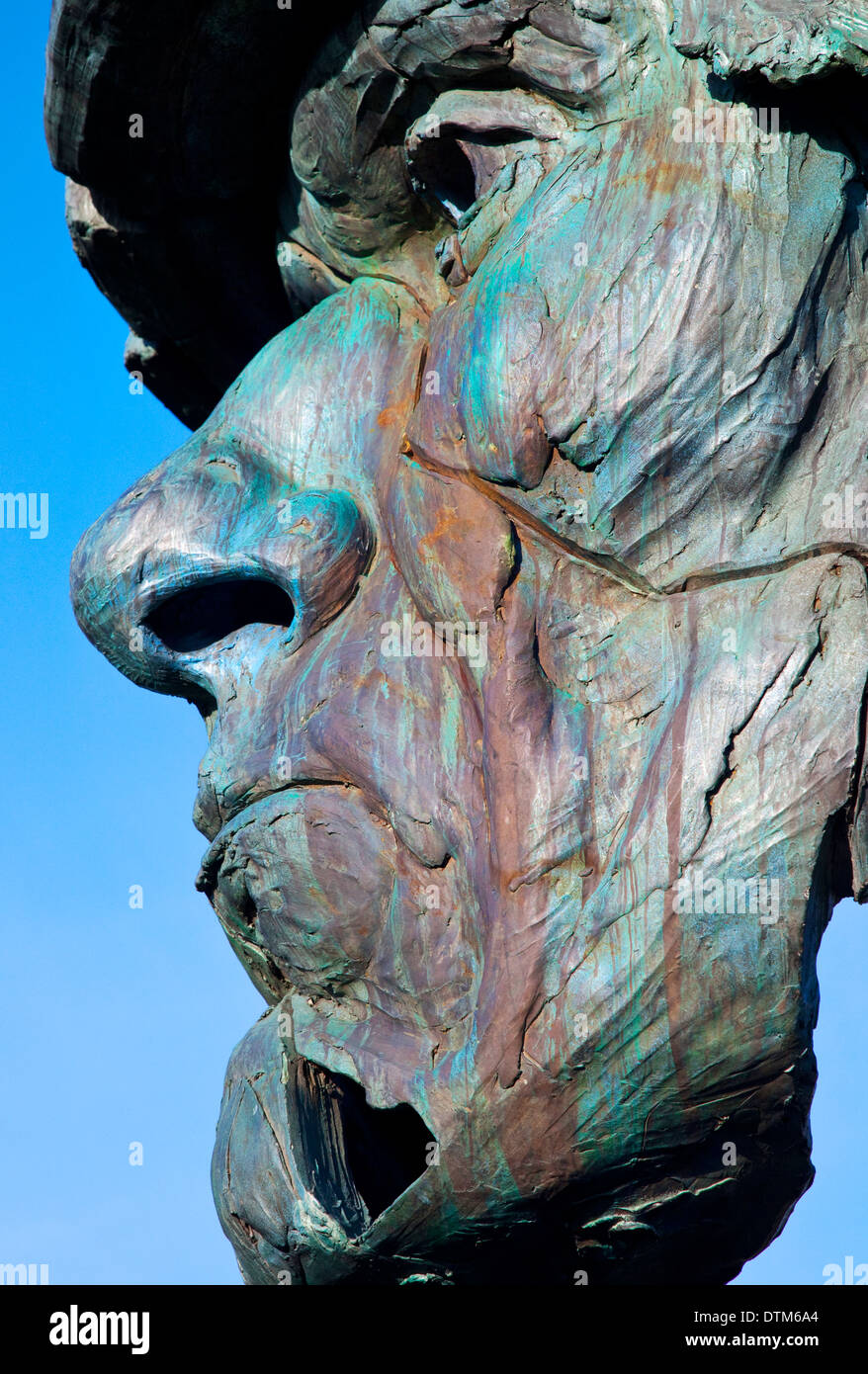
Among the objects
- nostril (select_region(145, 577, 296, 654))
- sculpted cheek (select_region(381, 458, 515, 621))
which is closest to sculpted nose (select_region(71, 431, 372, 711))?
nostril (select_region(145, 577, 296, 654))

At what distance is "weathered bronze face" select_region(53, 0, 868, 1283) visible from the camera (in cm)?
316

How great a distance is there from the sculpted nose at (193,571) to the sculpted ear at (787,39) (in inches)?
46.1

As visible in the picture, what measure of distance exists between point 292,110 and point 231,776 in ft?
5.04

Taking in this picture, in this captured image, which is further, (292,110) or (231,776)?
(292,110)

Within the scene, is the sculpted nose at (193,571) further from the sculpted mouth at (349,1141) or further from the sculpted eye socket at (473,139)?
the sculpted mouth at (349,1141)

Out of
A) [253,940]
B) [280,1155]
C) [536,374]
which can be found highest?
[536,374]

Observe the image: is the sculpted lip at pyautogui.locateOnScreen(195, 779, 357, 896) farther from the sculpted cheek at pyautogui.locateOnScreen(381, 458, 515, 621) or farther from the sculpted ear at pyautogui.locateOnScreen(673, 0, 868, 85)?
the sculpted ear at pyautogui.locateOnScreen(673, 0, 868, 85)

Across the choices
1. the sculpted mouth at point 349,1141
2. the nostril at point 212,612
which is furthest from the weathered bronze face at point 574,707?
the nostril at point 212,612

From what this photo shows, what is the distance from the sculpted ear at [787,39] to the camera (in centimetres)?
322

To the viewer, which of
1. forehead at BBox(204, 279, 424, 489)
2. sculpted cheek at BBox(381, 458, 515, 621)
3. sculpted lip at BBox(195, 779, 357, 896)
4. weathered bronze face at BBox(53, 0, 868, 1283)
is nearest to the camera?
weathered bronze face at BBox(53, 0, 868, 1283)

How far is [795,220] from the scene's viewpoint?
3322mm

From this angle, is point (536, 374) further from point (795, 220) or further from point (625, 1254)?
point (625, 1254)

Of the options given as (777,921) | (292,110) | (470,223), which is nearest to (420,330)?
(470,223)

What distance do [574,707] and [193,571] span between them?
3.45ft
